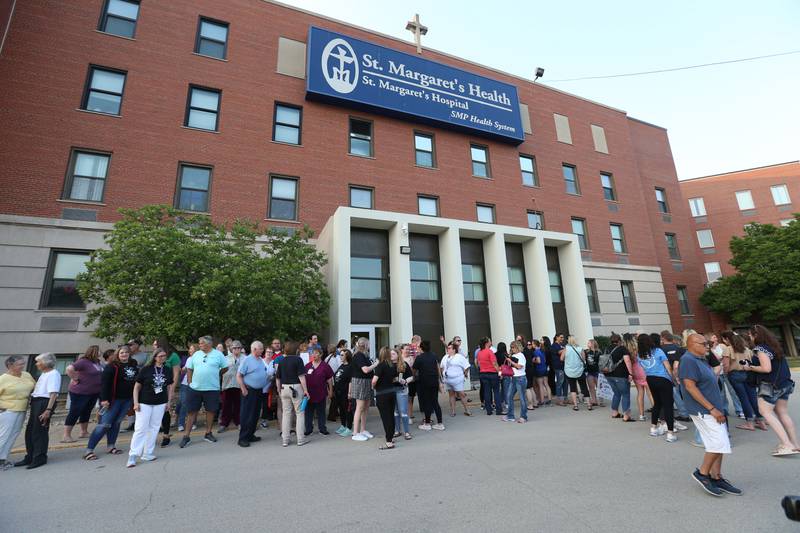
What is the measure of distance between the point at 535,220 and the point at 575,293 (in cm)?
564

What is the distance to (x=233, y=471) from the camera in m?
5.65

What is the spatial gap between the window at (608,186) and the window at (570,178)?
6.71 feet

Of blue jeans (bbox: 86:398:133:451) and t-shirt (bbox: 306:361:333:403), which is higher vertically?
t-shirt (bbox: 306:361:333:403)

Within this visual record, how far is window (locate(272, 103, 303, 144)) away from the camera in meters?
17.4

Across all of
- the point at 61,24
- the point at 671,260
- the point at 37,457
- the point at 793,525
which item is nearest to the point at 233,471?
the point at 37,457

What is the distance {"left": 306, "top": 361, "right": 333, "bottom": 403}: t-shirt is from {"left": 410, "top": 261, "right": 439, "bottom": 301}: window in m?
8.16

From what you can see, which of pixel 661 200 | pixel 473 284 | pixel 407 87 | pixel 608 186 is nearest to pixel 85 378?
pixel 473 284

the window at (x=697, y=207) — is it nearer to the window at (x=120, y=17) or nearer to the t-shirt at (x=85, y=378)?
the window at (x=120, y=17)

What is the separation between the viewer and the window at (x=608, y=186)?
25000 mm

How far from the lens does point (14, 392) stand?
608 cm

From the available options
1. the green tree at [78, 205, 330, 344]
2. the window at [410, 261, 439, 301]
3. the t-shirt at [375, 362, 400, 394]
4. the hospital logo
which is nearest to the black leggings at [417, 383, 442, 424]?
the t-shirt at [375, 362, 400, 394]

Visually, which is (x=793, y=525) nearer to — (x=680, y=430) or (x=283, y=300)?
(x=680, y=430)

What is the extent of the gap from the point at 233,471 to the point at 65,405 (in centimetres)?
936

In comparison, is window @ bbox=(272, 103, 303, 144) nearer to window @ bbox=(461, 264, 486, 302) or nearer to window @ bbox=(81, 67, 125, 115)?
window @ bbox=(81, 67, 125, 115)
